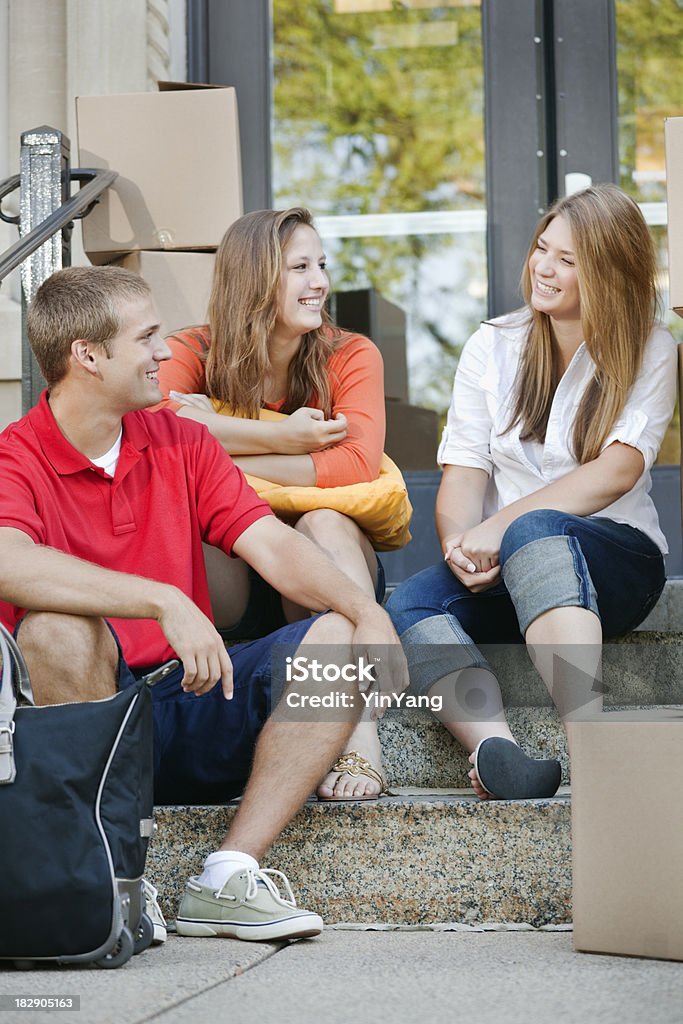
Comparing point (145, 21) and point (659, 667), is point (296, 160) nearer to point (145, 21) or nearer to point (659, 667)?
point (145, 21)

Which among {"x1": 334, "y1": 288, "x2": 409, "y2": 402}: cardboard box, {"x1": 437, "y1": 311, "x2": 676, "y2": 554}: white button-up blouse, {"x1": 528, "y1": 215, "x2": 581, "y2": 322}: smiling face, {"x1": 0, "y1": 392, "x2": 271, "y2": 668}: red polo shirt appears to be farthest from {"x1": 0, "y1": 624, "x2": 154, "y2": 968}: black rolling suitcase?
{"x1": 334, "y1": 288, "x2": 409, "y2": 402}: cardboard box

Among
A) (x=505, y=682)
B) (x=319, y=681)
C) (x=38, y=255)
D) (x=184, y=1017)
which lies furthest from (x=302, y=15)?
(x=184, y=1017)

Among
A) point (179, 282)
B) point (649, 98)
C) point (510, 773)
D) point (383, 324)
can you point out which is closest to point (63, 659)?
point (510, 773)

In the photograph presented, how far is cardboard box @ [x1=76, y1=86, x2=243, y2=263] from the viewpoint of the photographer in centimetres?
313

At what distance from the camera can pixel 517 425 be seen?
265 cm

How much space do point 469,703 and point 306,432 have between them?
619 mm

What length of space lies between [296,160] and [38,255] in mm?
1191

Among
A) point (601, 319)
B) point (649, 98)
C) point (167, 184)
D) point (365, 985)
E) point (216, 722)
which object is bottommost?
point (365, 985)

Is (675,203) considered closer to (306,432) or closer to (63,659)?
(306,432)

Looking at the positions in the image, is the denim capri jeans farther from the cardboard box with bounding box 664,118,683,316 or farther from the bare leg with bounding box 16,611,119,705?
the bare leg with bounding box 16,611,119,705

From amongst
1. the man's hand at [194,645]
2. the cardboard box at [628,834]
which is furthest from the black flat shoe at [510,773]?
the man's hand at [194,645]

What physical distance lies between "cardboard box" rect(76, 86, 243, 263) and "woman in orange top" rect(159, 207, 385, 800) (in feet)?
1.10

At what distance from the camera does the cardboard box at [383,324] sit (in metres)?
3.89

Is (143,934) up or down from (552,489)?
down
